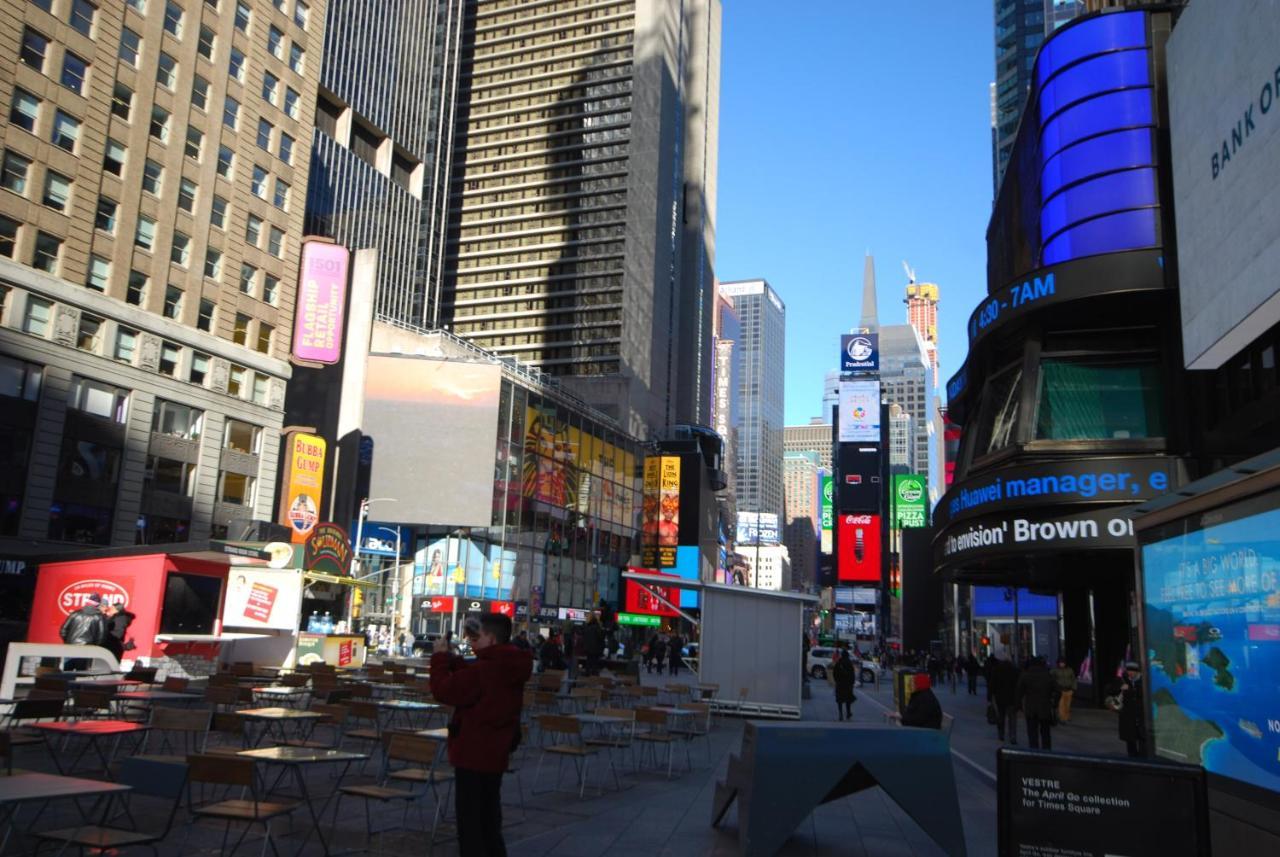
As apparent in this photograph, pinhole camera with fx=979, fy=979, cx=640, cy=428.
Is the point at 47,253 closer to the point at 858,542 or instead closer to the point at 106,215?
the point at 106,215

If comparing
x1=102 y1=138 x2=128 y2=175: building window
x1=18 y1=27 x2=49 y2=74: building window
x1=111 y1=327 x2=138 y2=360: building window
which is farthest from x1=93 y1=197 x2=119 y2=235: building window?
x1=18 y1=27 x2=49 y2=74: building window

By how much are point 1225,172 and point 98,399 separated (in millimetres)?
39528

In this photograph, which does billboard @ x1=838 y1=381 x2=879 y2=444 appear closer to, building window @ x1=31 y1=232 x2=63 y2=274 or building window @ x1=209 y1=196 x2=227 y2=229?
building window @ x1=209 y1=196 x2=227 y2=229

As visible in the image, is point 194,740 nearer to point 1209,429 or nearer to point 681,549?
point 1209,429

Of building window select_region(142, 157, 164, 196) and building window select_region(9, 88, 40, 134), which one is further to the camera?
building window select_region(142, 157, 164, 196)

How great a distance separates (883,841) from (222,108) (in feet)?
156

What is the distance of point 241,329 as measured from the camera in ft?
157

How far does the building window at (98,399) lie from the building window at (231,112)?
14943 millimetres

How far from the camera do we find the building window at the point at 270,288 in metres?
49.4

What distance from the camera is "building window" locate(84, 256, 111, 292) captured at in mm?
40344

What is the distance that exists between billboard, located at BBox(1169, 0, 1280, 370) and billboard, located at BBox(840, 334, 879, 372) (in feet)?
366

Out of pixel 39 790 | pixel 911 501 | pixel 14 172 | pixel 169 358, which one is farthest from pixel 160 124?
pixel 911 501

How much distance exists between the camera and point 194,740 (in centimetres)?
1371

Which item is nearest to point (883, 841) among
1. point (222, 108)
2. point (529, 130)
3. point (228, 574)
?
point (228, 574)
